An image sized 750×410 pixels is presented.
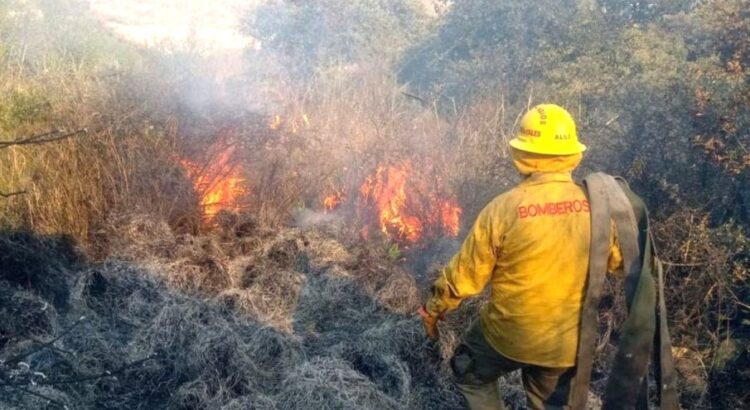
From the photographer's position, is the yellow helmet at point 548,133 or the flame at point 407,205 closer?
the yellow helmet at point 548,133

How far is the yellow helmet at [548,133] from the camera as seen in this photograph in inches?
132

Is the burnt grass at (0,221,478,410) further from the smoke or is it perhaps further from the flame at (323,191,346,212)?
the flame at (323,191,346,212)

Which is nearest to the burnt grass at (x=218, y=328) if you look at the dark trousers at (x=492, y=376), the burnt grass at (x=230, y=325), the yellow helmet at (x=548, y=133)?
the burnt grass at (x=230, y=325)

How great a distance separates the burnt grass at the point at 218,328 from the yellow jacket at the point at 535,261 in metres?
1.32

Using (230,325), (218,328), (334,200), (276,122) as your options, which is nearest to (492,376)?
(218,328)

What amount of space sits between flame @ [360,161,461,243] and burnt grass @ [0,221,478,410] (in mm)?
1012

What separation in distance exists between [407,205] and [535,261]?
13.3ft

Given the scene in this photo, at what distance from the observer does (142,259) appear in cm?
605

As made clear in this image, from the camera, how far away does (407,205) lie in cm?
739

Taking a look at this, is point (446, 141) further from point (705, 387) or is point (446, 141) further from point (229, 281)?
point (705, 387)

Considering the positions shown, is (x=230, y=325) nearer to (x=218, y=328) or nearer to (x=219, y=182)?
(x=218, y=328)

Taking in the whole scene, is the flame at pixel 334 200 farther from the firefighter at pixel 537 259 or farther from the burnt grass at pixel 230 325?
the firefighter at pixel 537 259

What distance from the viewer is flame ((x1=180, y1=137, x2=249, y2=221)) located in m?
6.89

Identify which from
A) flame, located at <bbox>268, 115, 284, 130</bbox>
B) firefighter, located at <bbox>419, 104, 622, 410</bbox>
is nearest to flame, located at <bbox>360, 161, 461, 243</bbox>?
flame, located at <bbox>268, 115, 284, 130</bbox>
